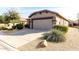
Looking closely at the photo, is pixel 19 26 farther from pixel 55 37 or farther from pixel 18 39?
pixel 55 37

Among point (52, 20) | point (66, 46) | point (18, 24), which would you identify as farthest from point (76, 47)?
point (18, 24)

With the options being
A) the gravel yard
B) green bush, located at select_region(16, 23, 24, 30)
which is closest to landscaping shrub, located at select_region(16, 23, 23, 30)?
green bush, located at select_region(16, 23, 24, 30)

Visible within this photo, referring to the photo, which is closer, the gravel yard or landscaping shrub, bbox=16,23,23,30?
the gravel yard

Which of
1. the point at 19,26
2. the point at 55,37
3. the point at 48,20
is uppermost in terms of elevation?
the point at 48,20

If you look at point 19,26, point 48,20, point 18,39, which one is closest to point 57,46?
point 18,39

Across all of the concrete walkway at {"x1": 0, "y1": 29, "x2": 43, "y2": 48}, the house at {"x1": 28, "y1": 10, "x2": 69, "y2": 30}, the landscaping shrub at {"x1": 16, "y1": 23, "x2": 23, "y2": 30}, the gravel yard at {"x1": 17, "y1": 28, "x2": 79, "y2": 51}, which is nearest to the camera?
the gravel yard at {"x1": 17, "y1": 28, "x2": 79, "y2": 51}

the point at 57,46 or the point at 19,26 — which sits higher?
the point at 57,46

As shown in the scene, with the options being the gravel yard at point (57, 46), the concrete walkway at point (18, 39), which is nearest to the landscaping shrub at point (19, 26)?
the concrete walkway at point (18, 39)

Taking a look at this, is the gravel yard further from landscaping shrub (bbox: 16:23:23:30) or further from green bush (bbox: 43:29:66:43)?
landscaping shrub (bbox: 16:23:23:30)

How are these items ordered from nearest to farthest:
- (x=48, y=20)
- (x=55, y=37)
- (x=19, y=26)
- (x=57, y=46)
→ (x=57, y=46) → (x=55, y=37) → (x=48, y=20) → (x=19, y=26)

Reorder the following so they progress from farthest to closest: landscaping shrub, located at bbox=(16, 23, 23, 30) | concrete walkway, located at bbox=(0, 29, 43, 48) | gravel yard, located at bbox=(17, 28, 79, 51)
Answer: landscaping shrub, located at bbox=(16, 23, 23, 30) < concrete walkway, located at bbox=(0, 29, 43, 48) < gravel yard, located at bbox=(17, 28, 79, 51)

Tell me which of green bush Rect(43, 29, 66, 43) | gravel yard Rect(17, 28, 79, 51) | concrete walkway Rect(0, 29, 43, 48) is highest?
green bush Rect(43, 29, 66, 43)

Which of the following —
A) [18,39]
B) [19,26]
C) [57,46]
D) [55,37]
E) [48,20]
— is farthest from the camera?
[19,26]

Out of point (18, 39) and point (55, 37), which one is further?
point (18, 39)
